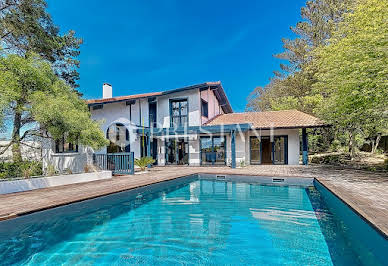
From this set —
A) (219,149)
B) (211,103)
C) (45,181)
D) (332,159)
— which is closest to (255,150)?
A: (219,149)

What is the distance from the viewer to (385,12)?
781 centimetres

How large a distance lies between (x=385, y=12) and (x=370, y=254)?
9089 millimetres

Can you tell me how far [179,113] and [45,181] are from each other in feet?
31.3

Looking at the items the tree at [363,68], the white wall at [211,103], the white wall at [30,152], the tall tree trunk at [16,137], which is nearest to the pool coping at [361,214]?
the tree at [363,68]

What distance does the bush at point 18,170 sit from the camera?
6.96 meters

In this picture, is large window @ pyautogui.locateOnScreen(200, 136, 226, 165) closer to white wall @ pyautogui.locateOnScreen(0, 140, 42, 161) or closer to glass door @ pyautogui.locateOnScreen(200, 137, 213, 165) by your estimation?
glass door @ pyautogui.locateOnScreen(200, 137, 213, 165)

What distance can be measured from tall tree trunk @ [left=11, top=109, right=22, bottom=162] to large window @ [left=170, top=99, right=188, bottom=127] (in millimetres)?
8887

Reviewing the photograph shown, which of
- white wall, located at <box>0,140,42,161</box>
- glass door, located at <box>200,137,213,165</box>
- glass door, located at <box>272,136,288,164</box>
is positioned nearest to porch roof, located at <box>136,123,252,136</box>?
glass door, located at <box>200,137,213,165</box>

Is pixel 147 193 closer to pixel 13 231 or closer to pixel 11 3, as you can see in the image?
pixel 13 231

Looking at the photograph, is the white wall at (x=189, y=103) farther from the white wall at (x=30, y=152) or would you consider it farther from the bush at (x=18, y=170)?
the bush at (x=18, y=170)

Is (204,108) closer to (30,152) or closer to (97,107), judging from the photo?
(97,107)

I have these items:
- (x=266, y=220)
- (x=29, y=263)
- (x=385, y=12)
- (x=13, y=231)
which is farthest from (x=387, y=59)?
(x=13, y=231)

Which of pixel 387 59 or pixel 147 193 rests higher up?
pixel 387 59

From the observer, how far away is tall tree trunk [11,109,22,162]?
23.2 feet
